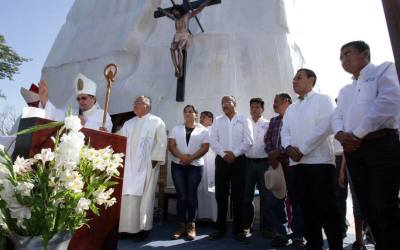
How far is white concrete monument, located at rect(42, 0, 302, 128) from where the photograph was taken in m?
8.32

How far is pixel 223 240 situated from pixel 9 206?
2824mm

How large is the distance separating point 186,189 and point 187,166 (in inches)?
11.4

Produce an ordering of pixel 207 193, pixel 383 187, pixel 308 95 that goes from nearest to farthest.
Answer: pixel 383 187 < pixel 308 95 < pixel 207 193

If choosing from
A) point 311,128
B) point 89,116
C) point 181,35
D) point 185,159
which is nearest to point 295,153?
point 311,128

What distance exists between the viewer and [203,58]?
8789 millimetres

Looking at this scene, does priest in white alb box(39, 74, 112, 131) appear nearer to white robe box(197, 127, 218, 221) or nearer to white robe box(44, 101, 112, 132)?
white robe box(44, 101, 112, 132)

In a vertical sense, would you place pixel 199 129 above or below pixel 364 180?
above

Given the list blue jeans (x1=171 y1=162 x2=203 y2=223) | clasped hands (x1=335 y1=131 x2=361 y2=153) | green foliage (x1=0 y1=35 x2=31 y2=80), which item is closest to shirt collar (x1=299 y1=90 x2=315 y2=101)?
clasped hands (x1=335 y1=131 x2=361 y2=153)

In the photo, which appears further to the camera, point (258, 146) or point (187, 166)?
point (258, 146)

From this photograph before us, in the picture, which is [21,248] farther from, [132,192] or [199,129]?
[199,129]

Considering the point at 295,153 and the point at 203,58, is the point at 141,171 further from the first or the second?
the point at 203,58

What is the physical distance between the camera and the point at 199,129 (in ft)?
15.3

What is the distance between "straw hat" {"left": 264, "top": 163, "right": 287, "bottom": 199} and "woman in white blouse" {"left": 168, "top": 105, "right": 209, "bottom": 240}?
3.04ft

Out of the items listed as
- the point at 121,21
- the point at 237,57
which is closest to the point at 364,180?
the point at 237,57
